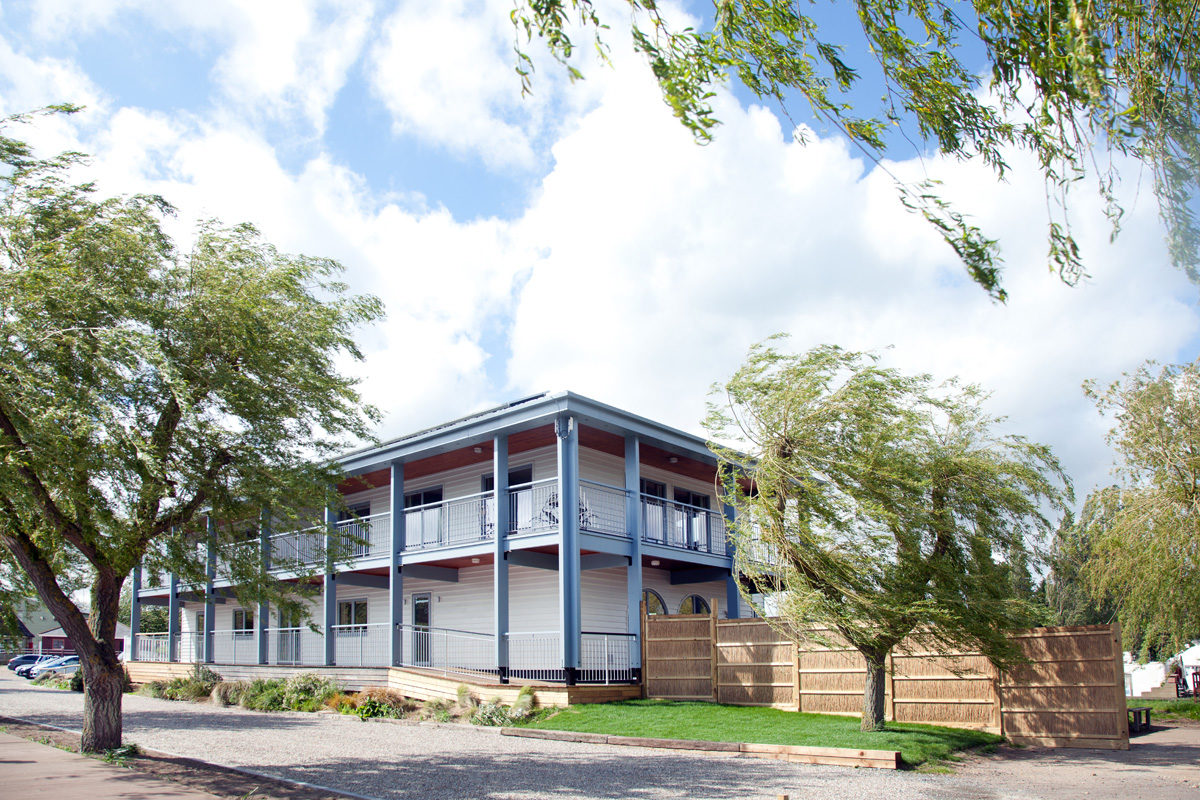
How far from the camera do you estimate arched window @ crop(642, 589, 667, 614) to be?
23.1 metres

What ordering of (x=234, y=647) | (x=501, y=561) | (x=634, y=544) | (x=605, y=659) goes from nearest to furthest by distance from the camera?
(x=605, y=659)
(x=501, y=561)
(x=634, y=544)
(x=234, y=647)

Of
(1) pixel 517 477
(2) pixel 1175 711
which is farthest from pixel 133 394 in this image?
(2) pixel 1175 711

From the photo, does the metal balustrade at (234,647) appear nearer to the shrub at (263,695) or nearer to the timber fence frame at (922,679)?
the shrub at (263,695)

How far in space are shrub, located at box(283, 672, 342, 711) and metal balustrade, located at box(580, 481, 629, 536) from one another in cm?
715

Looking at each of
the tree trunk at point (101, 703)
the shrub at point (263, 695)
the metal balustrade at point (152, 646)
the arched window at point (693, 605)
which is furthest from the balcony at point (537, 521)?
the metal balustrade at point (152, 646)

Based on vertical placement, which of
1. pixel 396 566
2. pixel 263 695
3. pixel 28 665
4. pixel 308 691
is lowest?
pixel 28 665

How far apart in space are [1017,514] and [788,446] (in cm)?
458

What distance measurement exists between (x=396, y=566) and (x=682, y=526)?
740 cm

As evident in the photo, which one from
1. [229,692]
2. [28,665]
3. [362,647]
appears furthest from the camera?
[28,665]

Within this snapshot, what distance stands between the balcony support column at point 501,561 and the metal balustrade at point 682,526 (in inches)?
128

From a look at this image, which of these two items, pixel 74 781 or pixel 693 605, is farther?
pixel 693 605

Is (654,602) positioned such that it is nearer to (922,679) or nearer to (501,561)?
(501,561)

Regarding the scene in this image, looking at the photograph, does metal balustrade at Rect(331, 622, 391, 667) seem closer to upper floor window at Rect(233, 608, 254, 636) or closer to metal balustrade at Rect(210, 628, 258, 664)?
metal balustrade at Rect(210, 628, 258, 664)

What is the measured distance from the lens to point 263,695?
21203mm
